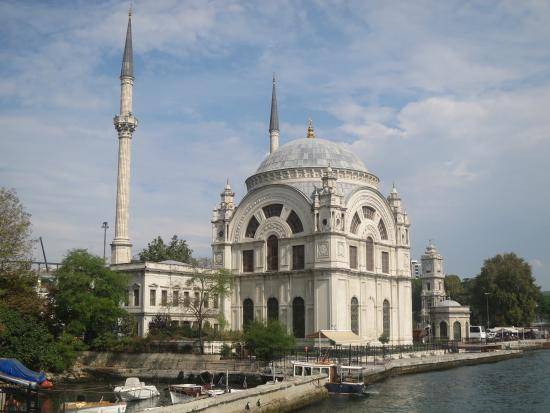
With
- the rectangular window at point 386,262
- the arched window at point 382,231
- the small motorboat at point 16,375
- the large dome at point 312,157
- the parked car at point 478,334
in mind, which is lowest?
the small motorboat at point 16,375

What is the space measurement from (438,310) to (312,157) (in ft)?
110

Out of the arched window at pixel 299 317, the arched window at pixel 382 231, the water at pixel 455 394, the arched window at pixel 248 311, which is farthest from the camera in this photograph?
the arched window at pixel 382 231

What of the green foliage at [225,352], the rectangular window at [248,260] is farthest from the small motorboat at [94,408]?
the rectangular window at [248,260]

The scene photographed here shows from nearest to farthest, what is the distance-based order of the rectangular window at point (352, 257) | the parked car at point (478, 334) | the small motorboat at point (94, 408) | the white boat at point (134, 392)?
the small motorboat at point (94, 408) < the white boat at point (134, 392) < the rectangular window at point (352, 257) < the parked car at point (478, 334)

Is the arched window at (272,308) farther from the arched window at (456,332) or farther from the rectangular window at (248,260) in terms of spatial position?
the arched window at (456,332)

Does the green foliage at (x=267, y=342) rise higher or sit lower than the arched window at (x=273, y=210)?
lower

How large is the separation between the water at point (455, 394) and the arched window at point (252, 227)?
2079 cm

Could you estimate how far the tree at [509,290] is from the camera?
88688 millimetres

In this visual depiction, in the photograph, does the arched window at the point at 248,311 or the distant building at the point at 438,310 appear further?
the distant building at the point at 438,310

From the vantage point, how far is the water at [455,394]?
32.2 metres

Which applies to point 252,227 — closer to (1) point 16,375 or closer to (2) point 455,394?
(2) point 455,394

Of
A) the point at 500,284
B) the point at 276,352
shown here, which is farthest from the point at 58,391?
the point at 500,284

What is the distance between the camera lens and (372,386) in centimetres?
3850

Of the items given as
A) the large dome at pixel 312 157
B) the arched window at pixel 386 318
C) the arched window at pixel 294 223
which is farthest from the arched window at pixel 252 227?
the arched window at pixel 386 318
